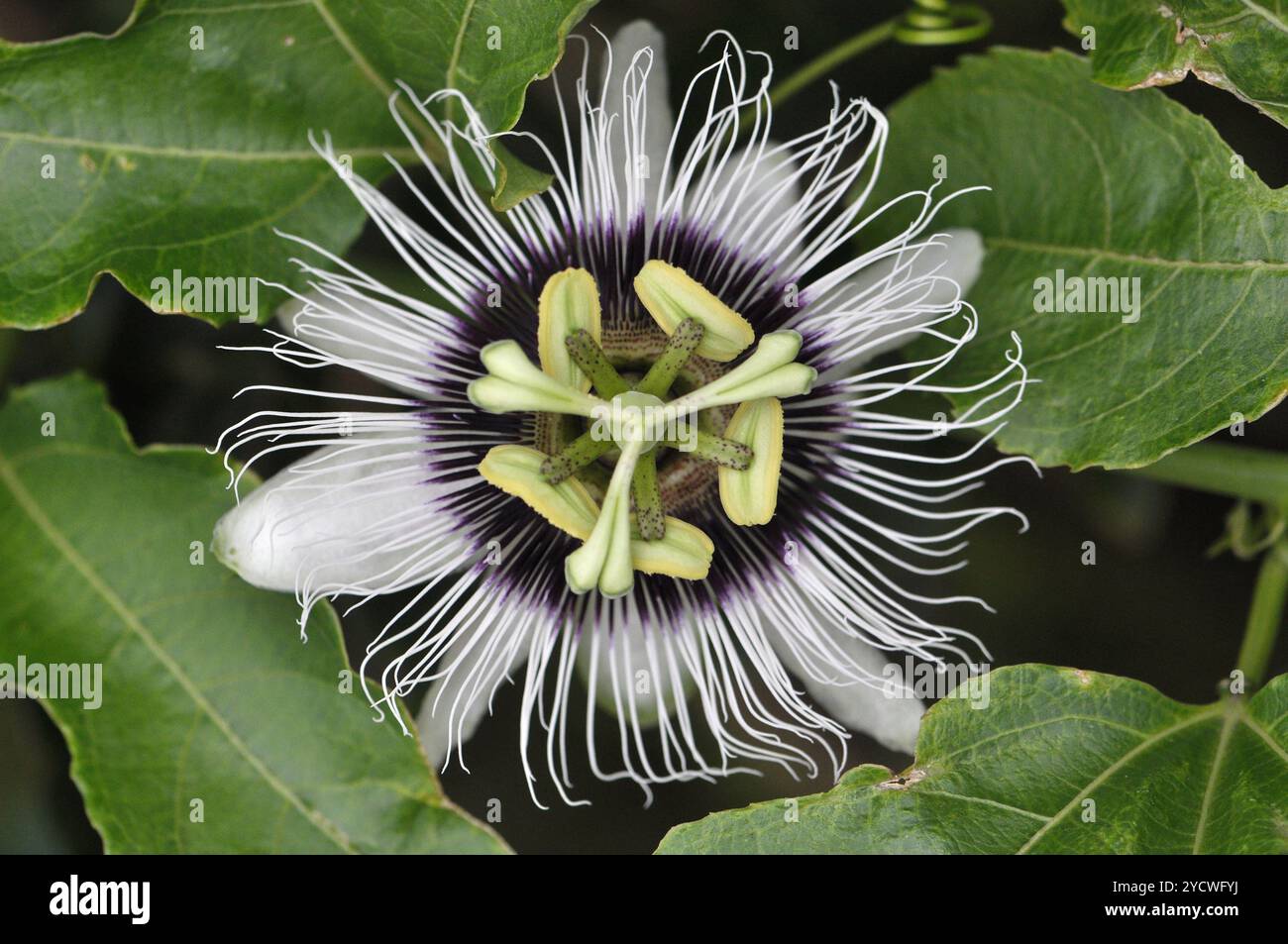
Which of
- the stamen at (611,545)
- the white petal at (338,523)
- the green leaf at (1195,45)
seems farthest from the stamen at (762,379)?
the green leaf at (1195,45)

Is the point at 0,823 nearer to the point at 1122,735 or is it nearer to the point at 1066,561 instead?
the point at 1122,735

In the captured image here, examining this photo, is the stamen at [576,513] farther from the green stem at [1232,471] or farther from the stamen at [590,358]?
the green stem at [1232,471]

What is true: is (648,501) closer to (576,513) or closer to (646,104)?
(576,513)

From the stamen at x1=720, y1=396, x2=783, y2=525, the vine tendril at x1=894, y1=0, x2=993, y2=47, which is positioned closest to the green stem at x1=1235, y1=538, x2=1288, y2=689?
the stamen at x1=720, y1=396, x2=783, y2=525

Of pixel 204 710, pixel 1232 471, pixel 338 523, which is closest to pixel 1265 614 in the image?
pixel 1232 471

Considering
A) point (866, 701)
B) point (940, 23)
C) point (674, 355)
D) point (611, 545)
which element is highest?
point (940, 23)
